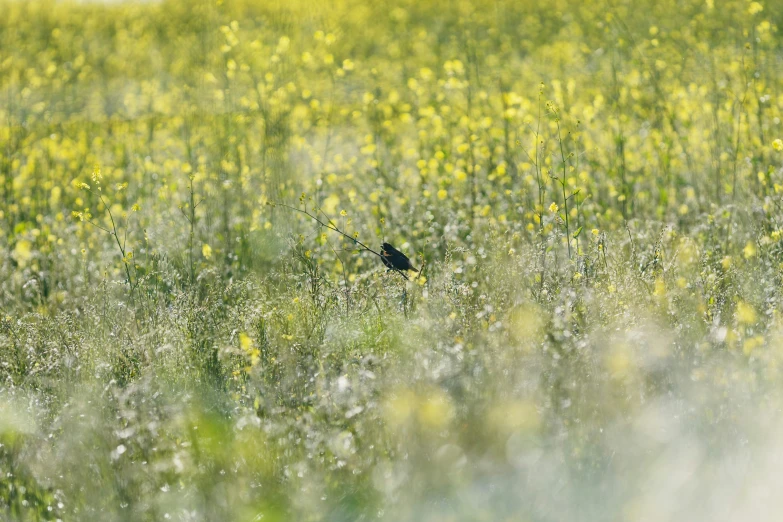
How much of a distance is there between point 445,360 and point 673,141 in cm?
445

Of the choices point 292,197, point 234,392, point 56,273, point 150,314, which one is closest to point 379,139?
point 292,197

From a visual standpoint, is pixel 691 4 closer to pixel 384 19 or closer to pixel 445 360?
pixel 384 19

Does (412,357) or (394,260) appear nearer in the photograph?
(412,357)

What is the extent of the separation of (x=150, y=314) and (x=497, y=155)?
3877 millimetres

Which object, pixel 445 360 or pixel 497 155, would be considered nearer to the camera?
pixel 445 360

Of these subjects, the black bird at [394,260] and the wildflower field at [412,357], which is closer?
the wildflower field at [412,357]

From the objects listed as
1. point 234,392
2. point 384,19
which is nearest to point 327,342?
point 234,392

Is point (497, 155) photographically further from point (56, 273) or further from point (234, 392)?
point (234, 392)

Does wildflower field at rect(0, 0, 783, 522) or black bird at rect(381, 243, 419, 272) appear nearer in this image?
wildflower field at rect(0, 0, 783, 522)

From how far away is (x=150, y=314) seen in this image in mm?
4223

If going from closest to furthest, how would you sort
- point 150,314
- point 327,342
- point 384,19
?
1. point 327,342
2. point 150,314
3. point 384,19

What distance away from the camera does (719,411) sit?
3287 millimetres

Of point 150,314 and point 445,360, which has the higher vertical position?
point 445,360

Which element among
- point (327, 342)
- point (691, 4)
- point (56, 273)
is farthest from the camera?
point (691, 4)
